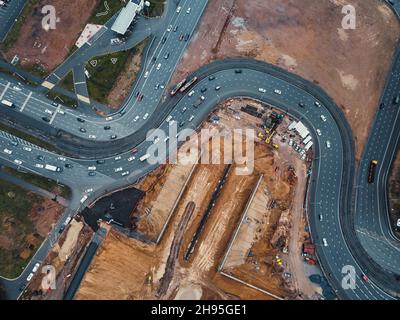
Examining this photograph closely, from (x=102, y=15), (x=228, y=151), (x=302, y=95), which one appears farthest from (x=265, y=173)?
(x=102, y=15)

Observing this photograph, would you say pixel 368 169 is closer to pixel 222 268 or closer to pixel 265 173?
pixel 265 173

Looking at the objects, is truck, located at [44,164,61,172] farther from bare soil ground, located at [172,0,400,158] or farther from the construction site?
bare soil ground, located at [172,0,400,158]

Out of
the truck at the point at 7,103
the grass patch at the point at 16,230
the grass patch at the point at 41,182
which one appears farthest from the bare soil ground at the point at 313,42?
the grass patch at the point at 16,230

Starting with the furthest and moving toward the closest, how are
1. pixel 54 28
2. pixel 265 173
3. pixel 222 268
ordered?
pixel 54 28 → pixel 265 173 → pixel 222 268

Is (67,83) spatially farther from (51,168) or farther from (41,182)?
(41,182)

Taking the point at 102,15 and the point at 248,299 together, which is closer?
the point at 248,299

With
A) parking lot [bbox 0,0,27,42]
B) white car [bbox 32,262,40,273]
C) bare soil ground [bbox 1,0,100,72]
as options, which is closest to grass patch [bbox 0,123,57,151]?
bare soil ground [bbox 1,0,100,72]

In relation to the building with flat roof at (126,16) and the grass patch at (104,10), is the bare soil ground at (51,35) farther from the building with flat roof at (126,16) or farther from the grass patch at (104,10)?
the building with flat roof at (126,16)
